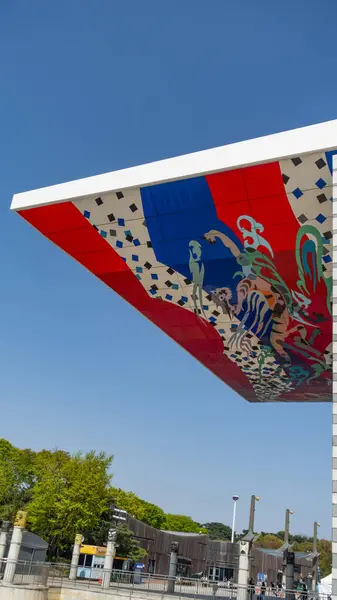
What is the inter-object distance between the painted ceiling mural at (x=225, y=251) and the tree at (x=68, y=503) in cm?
1567

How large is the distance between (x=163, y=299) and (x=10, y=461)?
1141 inches

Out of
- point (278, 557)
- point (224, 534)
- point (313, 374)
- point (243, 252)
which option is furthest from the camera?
point (224, 534)

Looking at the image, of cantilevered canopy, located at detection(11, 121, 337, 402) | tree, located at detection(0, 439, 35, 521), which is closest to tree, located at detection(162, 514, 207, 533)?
tree, located at detection(0, 439, 35, 521)

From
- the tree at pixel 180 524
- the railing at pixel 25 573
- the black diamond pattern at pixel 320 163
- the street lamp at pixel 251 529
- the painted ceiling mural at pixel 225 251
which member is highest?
the painted ceiling mural at pixel 225 251

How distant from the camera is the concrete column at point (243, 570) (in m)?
16.4

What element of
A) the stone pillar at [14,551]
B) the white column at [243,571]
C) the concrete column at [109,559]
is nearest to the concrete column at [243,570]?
the white column at [243,571]

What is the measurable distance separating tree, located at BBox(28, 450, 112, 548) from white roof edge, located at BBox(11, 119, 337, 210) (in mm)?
22465

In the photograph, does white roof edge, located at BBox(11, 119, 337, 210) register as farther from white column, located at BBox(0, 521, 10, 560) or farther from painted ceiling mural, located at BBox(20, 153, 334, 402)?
white column, located at BBox(0, 521, 10, 560)

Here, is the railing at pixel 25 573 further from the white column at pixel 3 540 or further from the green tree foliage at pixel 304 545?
the green tree foliage at pixel 304 545

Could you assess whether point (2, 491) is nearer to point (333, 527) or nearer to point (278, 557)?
point (278, 557)

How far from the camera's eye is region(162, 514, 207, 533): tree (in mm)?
84381

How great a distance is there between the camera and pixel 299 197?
1057 cm

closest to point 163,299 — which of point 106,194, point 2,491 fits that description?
point 106,194

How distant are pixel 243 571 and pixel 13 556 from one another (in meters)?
7.98
